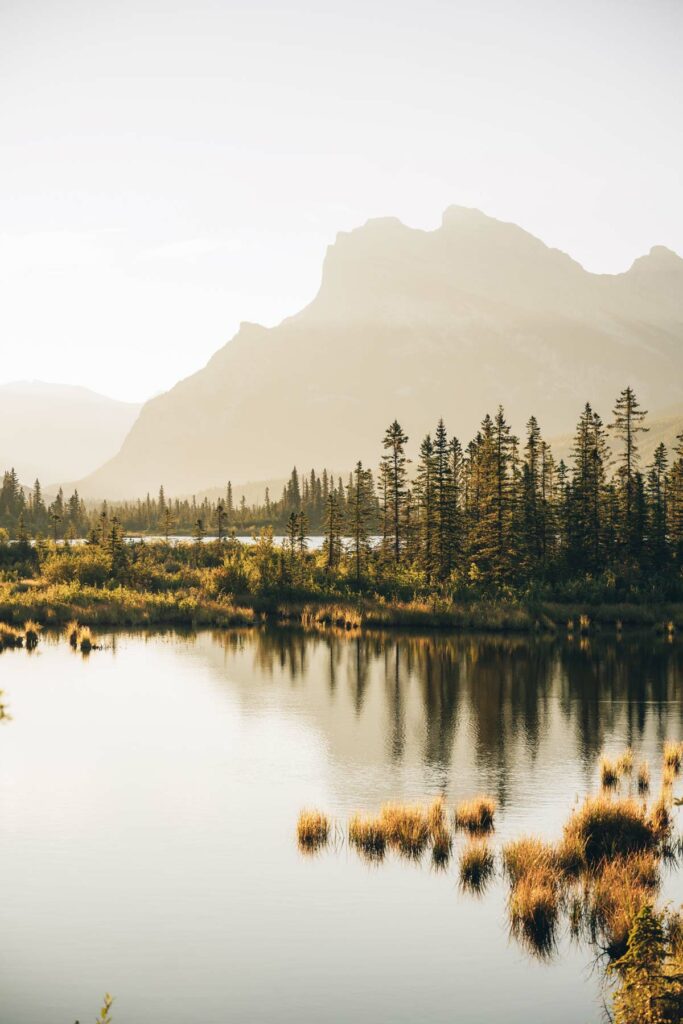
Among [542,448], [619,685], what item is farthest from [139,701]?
[542,448]

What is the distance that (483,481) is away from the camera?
84938 millimetres

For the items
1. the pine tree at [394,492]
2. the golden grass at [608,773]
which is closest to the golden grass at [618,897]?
the golden grass at [608,773]

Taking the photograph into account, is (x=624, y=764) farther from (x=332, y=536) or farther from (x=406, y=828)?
(x=332, y=536)

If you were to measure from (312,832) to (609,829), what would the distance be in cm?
621

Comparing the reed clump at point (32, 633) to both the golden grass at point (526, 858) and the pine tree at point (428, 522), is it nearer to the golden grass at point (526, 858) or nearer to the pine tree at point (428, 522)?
the pine tree at point (428, 522)

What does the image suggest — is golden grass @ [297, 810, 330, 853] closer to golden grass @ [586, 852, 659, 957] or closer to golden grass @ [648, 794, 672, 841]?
golden grass @ [586, 852, 659, 957]

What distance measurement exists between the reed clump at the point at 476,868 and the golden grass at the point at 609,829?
1624mm

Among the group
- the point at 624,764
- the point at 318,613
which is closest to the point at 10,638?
the point at 318,613

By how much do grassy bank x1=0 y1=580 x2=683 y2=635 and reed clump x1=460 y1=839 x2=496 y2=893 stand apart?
42.6 meters

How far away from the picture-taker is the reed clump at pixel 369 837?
74.8ft

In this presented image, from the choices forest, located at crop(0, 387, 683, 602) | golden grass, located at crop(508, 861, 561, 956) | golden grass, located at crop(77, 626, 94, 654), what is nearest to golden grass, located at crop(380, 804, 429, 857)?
golden grass, located at crop(508, 861, 561, 956)

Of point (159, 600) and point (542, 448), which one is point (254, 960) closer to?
point (159, 600)

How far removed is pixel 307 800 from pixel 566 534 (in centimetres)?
5883

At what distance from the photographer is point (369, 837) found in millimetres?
23109
